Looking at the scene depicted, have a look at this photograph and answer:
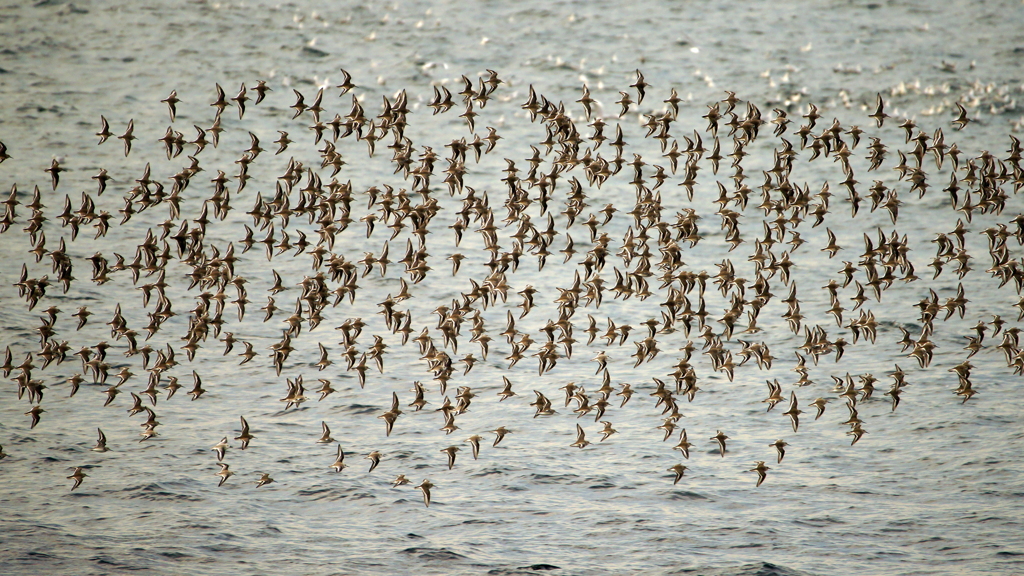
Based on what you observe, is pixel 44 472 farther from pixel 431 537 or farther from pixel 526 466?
pixel 526 466

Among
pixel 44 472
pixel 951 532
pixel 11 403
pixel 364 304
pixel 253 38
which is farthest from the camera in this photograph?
pixel 253 38

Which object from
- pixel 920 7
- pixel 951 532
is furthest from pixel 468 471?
pixel 920 7

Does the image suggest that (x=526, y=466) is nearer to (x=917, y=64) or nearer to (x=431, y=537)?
(x=431, y=537)

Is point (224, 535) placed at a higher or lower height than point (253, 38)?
lower

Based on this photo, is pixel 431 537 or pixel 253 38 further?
pixel 253 38

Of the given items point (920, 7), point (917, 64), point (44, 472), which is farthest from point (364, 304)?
point (920, 7)

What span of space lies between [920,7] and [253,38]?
5363cm

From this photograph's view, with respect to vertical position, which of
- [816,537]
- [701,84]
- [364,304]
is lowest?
[816,537]

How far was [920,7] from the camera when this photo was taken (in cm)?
9388

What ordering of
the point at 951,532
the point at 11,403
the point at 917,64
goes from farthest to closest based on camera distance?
the point at 917,64
the point at 11,403
the point at 951,532

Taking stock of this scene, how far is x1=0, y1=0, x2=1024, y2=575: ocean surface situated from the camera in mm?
44812

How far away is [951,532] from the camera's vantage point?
45.0m

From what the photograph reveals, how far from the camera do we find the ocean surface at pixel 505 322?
1764 inches

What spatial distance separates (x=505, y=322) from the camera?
61875 millimetres
